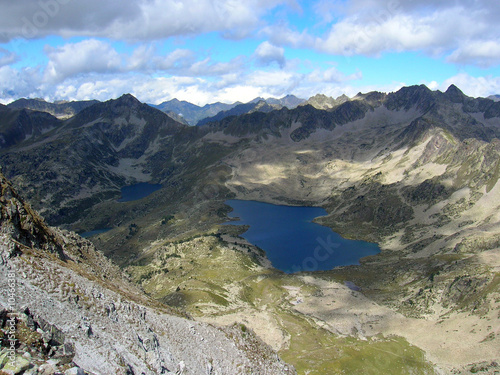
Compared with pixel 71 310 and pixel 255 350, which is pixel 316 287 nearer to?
pixel 255 350

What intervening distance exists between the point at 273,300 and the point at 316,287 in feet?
59.9

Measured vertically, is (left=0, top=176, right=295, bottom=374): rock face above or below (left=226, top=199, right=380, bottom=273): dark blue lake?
above

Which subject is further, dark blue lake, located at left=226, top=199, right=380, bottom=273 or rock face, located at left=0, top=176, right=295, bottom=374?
dark blue lake, located at left=226, top=199, right=380, bottom=273

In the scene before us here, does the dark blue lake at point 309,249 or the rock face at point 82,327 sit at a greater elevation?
the rock face at point 82,327

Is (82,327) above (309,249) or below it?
above

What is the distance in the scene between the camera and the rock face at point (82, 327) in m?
25.0

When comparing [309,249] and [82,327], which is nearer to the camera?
[82,327]

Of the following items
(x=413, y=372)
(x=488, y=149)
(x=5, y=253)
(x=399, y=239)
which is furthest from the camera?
(x=488, y=149)

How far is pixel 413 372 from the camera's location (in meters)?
75.3

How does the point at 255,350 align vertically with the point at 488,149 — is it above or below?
below

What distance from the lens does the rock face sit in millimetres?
25031

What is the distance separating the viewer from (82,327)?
3055cm

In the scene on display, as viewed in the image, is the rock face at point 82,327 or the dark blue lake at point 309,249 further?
the dark blue lake at point 309,249

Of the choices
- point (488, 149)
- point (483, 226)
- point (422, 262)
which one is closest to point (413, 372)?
point (422, 262)
